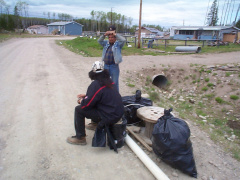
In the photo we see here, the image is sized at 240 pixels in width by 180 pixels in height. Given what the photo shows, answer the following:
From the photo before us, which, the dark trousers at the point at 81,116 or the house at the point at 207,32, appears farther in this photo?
the house at the point at 207,32

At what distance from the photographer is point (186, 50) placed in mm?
16938

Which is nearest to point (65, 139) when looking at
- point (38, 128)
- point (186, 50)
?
point (38, 128)

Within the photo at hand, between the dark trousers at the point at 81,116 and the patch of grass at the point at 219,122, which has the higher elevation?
the dark trousers at the point at 81,116

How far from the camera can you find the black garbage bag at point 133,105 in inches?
162

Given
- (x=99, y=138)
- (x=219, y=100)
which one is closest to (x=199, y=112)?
(x=219, y=100)

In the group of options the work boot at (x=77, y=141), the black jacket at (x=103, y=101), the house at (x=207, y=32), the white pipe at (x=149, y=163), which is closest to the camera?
the white pipe at (x=149, y=163)

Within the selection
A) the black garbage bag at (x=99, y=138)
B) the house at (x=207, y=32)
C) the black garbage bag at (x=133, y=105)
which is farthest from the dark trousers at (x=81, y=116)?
the house at (x=207, y=32)

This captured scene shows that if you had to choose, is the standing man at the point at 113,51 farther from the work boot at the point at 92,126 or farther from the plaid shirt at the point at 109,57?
the work boot at the point at 92,126

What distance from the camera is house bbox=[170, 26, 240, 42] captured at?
36438 mm

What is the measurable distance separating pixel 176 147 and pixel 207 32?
41412 millimetres

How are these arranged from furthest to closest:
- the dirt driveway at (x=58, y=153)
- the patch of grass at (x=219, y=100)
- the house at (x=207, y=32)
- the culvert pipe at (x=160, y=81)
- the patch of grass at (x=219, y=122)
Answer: the house at (x=207, y=32)
the culvert pipe at (x=160, y=81)
the patch of grass at (x=219, y=100)
the patch of grass at (x=219, y=122)
the dirt driveway at (x=58, y=153)

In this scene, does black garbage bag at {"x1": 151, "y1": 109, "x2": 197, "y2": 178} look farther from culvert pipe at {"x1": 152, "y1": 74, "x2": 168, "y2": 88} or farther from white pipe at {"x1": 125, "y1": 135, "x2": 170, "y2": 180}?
culvert pipe at {"x1": 152, "y1": 74, "x2": 168, "y2": 88}

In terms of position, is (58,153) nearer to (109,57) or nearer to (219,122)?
(109,57)

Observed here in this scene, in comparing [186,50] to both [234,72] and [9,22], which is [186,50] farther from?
[9,22]
